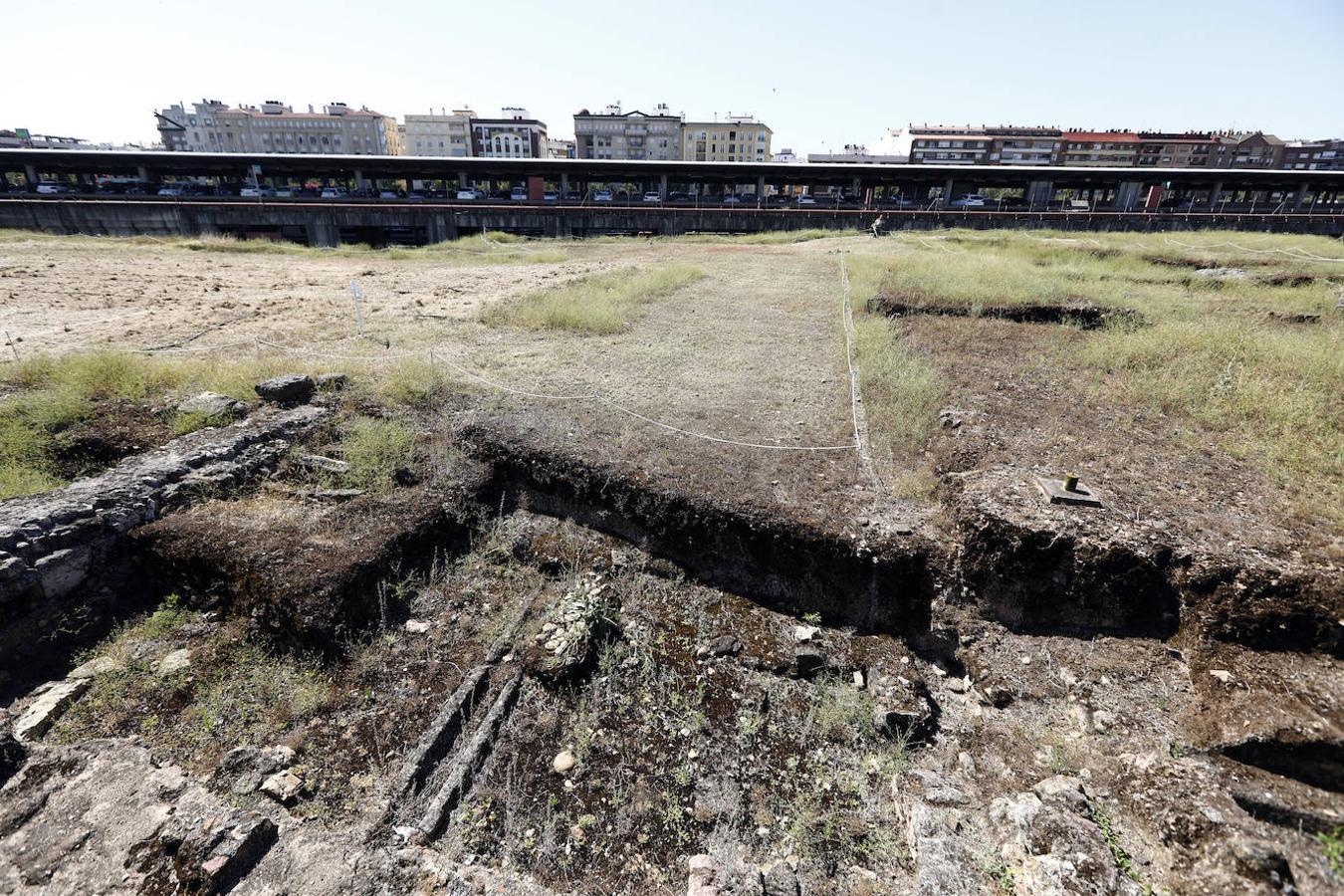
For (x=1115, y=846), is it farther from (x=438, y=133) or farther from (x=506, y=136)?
(x=438, y=133)

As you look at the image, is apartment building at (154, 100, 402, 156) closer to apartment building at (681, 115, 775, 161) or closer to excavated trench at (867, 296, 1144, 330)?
apartment building at (681, 115, 775, 161)

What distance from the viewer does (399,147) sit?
296 feet

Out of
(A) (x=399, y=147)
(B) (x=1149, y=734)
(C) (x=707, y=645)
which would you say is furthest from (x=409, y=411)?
(A) (x=399, y=147)

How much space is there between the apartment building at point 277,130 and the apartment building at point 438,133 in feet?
17.3

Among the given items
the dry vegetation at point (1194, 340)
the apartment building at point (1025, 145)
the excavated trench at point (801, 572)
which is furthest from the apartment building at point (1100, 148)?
the excavated trench at point (801, 572)

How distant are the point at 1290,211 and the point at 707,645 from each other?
5356 centimetres

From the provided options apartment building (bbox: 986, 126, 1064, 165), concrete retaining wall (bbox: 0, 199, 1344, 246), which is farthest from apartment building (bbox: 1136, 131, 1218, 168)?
concrete retaining wall (bbox: 0, 199, 1344, 246)

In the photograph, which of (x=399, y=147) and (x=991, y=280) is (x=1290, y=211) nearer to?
(x=991, y=280)

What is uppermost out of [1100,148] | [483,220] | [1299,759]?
[1100,148]

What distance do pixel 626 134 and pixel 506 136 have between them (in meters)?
16.4

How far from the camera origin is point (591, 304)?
1326 centimetres

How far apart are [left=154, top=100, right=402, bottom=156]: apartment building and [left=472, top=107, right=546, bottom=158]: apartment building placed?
16097 millimetres

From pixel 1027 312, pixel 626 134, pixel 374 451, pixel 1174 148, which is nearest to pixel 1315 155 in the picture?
pixel 1174 148

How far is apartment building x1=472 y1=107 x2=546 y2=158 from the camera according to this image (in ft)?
251
